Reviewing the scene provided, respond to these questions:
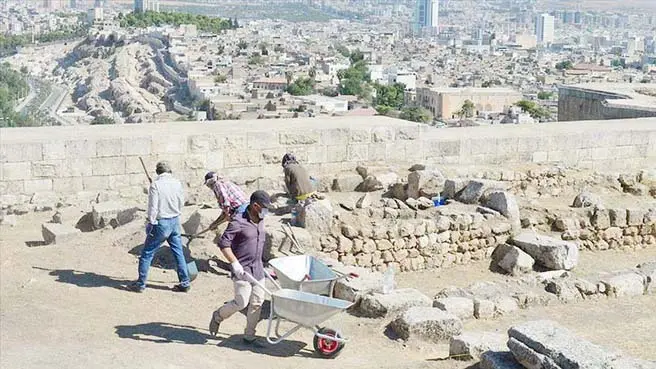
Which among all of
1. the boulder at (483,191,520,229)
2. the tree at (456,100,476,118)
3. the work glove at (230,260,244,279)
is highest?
the work glove at (230,260,244,279)

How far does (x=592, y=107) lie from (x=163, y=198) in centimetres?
1272

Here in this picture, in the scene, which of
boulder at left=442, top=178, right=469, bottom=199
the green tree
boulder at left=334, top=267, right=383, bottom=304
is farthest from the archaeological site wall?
the green tree

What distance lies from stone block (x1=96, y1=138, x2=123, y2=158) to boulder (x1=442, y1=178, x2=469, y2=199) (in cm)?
405

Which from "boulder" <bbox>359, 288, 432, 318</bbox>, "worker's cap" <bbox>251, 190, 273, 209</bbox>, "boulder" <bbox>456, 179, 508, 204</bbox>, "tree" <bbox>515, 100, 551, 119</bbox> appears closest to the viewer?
"worker's cap" <bbox>251, 190, 273, 209</bbox>

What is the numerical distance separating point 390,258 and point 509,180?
365 centimetres

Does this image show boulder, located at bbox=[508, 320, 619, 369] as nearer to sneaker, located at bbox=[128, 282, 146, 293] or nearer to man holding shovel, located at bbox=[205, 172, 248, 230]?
man holding shovel, located at bbox=[205, 172, 248, 230]

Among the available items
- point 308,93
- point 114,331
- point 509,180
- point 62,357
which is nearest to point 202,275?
point 114,331

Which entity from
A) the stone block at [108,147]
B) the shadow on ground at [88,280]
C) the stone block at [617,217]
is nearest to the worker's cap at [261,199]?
the shadow on ground at [88,280]

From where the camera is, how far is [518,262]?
9875 millimetres

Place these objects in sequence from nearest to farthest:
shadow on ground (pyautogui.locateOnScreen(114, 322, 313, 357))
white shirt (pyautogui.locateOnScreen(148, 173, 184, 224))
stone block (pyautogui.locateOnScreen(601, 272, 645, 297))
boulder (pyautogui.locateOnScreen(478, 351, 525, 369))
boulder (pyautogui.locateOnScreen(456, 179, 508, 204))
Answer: boulder (pyautogui.locateOnScreen(478, 351, 525, 369)) < shadow on ground (pyautogui.locateOnScreen(114, 322, 313, 357)) < white shirt (pyautogui.locateOnScreen(148, 173, 184, 224)) < stone block (pyautogui.locateOnScreen(601, 272, 645, 297)) < boulder (pyautogui.locateOnScreen(456, 179, 508, 204))

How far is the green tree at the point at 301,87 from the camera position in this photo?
10138cm

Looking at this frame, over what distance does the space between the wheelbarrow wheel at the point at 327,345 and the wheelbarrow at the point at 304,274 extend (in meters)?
0.48

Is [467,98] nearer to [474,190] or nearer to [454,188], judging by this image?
[454,188]

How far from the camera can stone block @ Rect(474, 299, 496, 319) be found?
8047 mm
